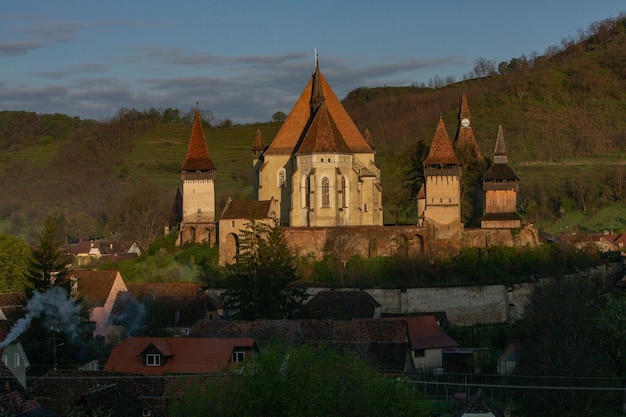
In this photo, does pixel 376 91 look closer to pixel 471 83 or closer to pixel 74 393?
pixel 471 83

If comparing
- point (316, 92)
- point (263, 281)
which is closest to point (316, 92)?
point (316, 92)

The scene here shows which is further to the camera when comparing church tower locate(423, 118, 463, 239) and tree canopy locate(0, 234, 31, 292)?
church tower locate(423, 118, 463, 239)

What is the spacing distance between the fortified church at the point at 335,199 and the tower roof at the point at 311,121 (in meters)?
0.06

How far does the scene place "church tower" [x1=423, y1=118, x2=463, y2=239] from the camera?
6209 cm

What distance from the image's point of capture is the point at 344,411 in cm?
2961

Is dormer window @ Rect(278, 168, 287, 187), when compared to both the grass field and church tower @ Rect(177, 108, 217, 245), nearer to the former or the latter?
church tower @ Rect(177, 108, 217, 245)

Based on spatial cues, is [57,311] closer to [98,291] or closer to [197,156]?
[98,291]

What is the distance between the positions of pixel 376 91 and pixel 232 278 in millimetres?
94366

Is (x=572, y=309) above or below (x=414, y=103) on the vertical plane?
below

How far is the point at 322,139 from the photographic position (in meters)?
62.9

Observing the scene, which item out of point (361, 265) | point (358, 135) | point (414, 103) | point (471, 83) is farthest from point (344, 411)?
point (471, 83)

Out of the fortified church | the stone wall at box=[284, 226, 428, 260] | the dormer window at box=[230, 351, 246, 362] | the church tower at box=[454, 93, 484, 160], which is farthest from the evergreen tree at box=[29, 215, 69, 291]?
the church tower at box=[454, 93, 484, 160]

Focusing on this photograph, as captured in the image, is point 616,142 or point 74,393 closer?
point 74,393

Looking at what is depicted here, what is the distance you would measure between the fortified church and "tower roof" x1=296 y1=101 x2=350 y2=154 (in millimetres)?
52
